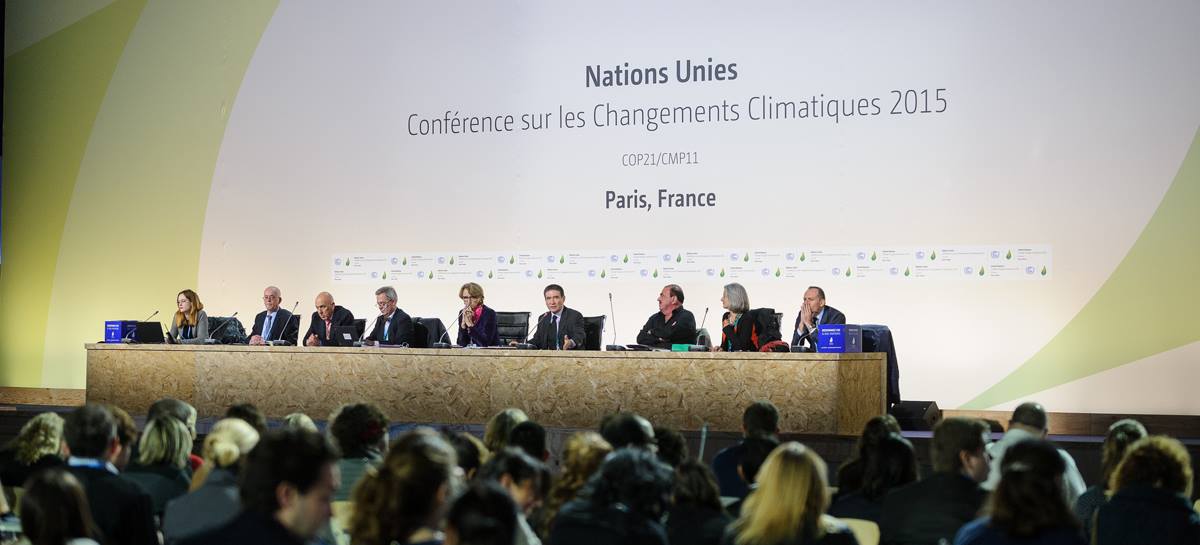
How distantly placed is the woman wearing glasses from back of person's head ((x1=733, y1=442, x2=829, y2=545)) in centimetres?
601

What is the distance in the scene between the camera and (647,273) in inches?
377

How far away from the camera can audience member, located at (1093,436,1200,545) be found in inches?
136

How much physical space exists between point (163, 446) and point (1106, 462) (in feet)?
10.1

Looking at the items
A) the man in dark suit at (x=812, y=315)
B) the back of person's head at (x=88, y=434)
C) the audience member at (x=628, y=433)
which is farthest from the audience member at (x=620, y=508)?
the man in dark suit at (x=812, y=315)

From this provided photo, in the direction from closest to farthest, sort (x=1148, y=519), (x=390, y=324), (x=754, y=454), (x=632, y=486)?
(x=632, y=486) < (x=1148, y=519) < (x=754, y=454) < (x=390, y=324)

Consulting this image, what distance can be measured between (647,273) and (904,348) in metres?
1.98

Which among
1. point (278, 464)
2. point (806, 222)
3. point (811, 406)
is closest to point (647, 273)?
point (806, 222)

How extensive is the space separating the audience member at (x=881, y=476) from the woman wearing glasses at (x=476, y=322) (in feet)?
16.4

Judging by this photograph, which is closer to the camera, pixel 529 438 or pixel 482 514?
pixel 482 514

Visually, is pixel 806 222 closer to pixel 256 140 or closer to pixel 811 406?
pixel 811 406

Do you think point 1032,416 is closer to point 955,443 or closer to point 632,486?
point 955,443

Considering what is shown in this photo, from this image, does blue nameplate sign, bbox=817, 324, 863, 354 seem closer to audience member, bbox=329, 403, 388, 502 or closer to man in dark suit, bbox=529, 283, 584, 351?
man in dark suit, bbox=529, 283, 584, 351

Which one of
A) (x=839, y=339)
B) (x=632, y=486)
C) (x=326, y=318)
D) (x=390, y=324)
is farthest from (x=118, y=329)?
(x=632, y=486)

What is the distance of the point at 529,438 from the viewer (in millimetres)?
4039
